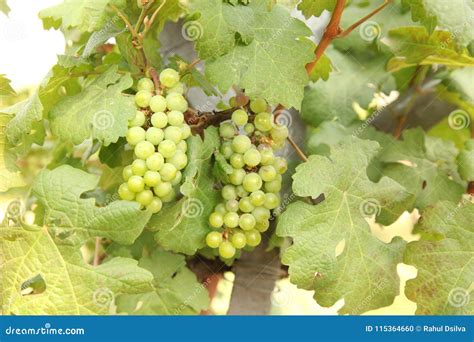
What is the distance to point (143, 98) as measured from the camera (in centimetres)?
109

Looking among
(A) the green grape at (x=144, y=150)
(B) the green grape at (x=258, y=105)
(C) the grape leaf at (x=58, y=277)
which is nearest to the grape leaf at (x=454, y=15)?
(B) the green grape at (x=258, y=105)

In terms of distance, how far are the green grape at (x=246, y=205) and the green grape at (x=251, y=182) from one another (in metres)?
0.02

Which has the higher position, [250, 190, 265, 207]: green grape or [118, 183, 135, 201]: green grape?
[118, 183, 135, 201]: green grape

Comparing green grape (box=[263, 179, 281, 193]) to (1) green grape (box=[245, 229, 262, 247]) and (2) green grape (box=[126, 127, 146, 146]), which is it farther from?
(2) green grape (box=[126, 127, 146, 146])

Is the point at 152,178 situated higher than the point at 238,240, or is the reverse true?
the point at 152,178

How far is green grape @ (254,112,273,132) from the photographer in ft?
3.85

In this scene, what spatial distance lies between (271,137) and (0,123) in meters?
0.53

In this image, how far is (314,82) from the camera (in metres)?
1.43

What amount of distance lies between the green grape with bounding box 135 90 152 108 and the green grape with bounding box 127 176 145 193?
0.45 feet

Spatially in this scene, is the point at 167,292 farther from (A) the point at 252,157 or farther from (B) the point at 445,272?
(B) the point at 445,272

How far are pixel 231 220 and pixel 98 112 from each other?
0.32m

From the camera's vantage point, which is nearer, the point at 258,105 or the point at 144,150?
the point at 144,150

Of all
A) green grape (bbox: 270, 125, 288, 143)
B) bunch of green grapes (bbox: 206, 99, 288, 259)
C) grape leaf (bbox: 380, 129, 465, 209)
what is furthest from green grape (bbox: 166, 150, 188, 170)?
grape leaf (bbox: 380, 129, 465, 209)

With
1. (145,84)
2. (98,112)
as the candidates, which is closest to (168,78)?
(145,84)
